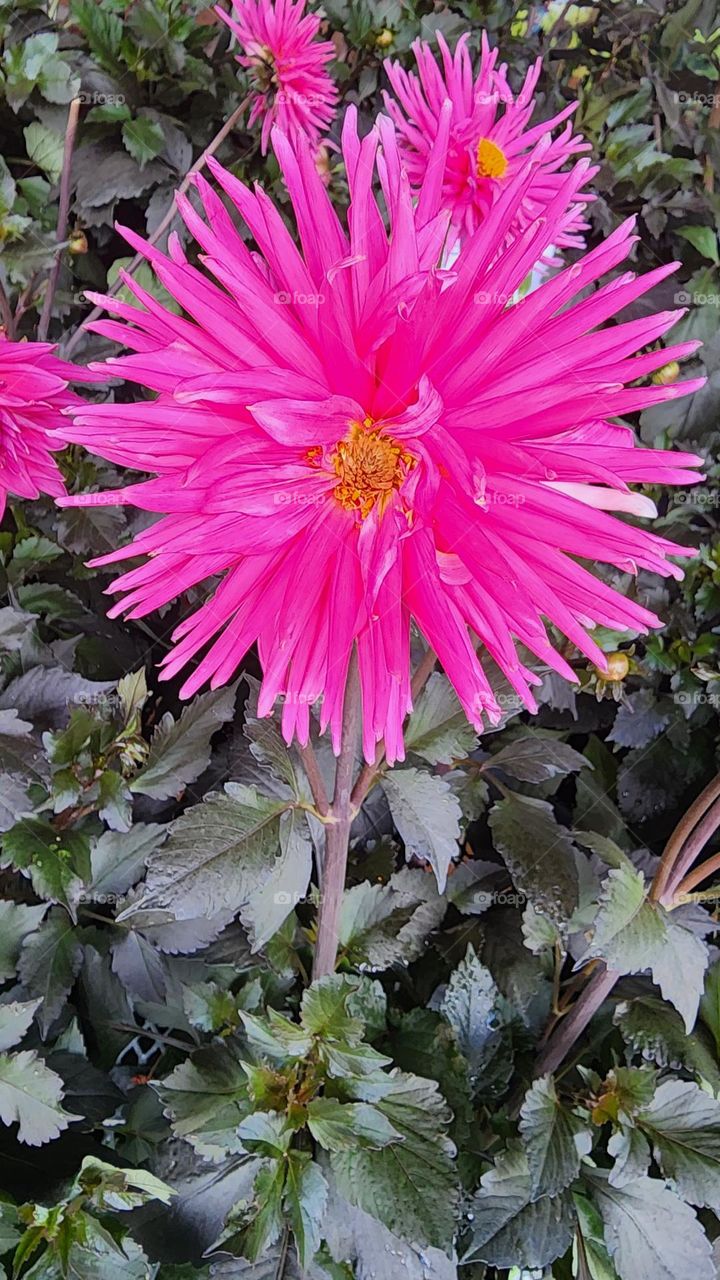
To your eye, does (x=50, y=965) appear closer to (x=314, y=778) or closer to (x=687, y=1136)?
(x=314, y=778)

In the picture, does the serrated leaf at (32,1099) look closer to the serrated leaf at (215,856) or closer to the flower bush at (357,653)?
the flower bush at (357,653)

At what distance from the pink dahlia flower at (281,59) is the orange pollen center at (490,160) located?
0.17 m

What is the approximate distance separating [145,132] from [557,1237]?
1.13 m

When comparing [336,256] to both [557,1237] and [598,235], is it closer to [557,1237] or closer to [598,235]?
[557,1237]

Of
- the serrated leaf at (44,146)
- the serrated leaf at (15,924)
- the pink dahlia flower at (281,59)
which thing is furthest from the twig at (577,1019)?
the serrated leaf at (44,146)

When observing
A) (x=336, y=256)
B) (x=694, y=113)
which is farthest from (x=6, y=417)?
(x=694, y=113)

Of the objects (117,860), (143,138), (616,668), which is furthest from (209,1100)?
(143,138)

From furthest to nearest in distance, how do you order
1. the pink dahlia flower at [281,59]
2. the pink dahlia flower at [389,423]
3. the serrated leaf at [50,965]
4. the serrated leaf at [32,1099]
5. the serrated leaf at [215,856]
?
the pink dahlia flower at [281,59] < the serrated leaf at [50,965] < the serrated leaf at [32,1099] < the serrated leaf at [215,856] < the pink dahlia flower at [389,423]

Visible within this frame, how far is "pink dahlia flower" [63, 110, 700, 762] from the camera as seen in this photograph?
0.41 metres

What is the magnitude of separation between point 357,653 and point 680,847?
1.03 ft

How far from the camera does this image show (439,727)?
2.12 ft

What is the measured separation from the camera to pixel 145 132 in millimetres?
912

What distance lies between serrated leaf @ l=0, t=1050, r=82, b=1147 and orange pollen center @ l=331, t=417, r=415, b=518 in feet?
1.56

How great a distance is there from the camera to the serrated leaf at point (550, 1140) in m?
0.67
